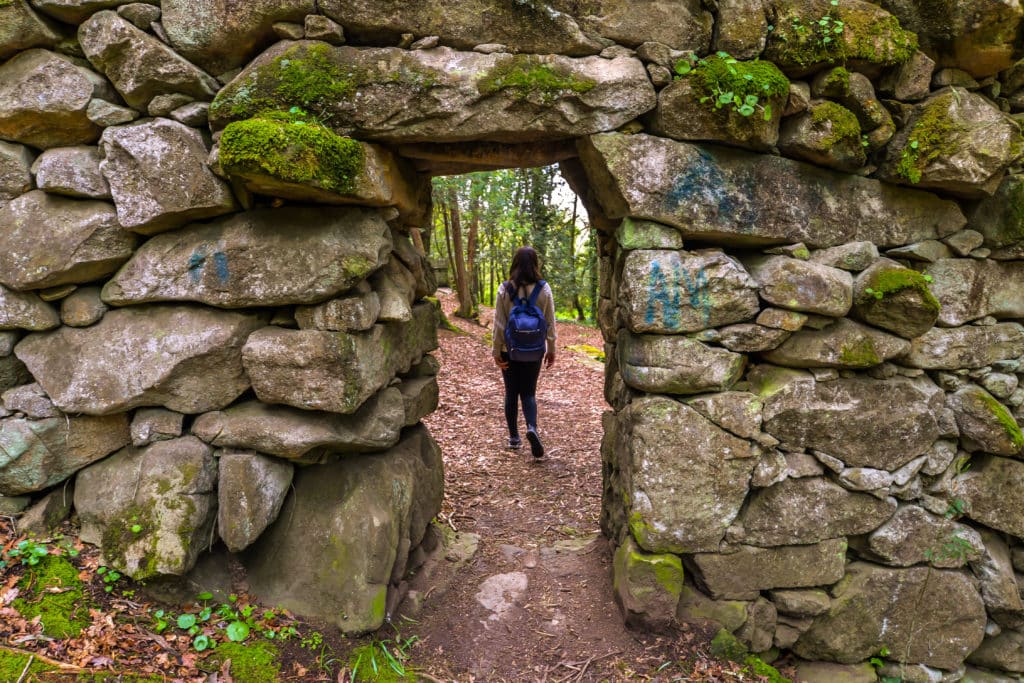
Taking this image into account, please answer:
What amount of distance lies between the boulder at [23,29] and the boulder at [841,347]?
4.34m

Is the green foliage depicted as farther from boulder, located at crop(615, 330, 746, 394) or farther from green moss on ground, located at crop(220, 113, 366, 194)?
green moss on ground, located at crop(220, 113, 366, 194)

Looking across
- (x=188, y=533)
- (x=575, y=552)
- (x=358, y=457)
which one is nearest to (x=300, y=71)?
(x=358, y=457)

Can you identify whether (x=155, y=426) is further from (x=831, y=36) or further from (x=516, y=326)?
(x=831, y=36)

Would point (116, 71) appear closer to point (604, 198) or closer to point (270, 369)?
point (270, 369)

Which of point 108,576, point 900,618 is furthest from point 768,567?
point 108,576

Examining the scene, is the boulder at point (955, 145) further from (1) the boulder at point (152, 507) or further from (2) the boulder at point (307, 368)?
(1) the boulder at point (152, 507)

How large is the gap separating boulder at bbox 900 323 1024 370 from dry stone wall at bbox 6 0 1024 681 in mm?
18

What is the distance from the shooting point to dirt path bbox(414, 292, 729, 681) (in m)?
3.18

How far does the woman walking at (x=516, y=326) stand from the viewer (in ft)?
16.8


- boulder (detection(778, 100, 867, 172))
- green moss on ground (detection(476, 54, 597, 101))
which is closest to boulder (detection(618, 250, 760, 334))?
boulder (detection(778, 100, 867, 172))

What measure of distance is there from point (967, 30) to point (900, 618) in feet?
11.5

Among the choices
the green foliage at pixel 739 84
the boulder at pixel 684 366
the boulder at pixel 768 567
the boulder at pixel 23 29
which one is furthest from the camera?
the boulder at pixel 768 567

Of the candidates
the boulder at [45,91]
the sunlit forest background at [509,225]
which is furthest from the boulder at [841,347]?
the sunlit forest background at [509,225]

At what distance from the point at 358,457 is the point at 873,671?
348 cm
